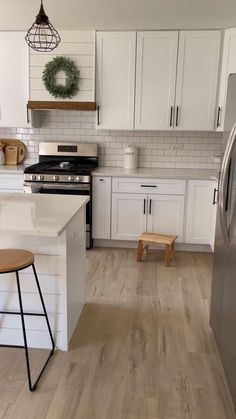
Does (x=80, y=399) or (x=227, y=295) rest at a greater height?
(x=227, y=295)

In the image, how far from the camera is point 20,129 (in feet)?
15.6

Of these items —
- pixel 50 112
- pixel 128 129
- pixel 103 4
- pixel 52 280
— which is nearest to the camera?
pixel 52 280

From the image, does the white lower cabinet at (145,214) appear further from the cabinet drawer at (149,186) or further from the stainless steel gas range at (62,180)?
the stainless steel gas range at (62,180)

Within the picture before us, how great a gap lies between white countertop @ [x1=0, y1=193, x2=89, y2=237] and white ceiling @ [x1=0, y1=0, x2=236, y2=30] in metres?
1.78

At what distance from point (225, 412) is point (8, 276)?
145 cm

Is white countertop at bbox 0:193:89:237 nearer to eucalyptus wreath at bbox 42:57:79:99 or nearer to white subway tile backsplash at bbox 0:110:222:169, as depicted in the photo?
eucalyptus wreath at bbox 42:57:79:99

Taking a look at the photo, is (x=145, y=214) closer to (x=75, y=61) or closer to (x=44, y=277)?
(x=75, y=61)

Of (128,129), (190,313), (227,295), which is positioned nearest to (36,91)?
(128,129)

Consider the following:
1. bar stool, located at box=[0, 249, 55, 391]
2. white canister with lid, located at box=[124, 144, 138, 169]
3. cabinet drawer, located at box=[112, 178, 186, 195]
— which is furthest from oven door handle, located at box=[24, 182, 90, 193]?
bar stool, located at box=[0, 249, 55, 391]

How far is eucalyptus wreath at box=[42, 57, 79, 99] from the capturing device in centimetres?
411

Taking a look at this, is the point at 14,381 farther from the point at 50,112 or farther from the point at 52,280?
the point at 50,112

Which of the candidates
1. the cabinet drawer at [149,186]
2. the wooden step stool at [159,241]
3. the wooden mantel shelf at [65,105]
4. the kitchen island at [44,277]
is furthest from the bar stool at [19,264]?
the wooden mantel shelf at [65,105]

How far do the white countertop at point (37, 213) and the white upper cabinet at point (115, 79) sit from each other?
1843 millimetres

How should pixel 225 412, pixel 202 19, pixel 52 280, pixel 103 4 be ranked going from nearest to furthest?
pixel 225 412 → pixel 52 280 → pixel 103 4 → pixel 202 19
